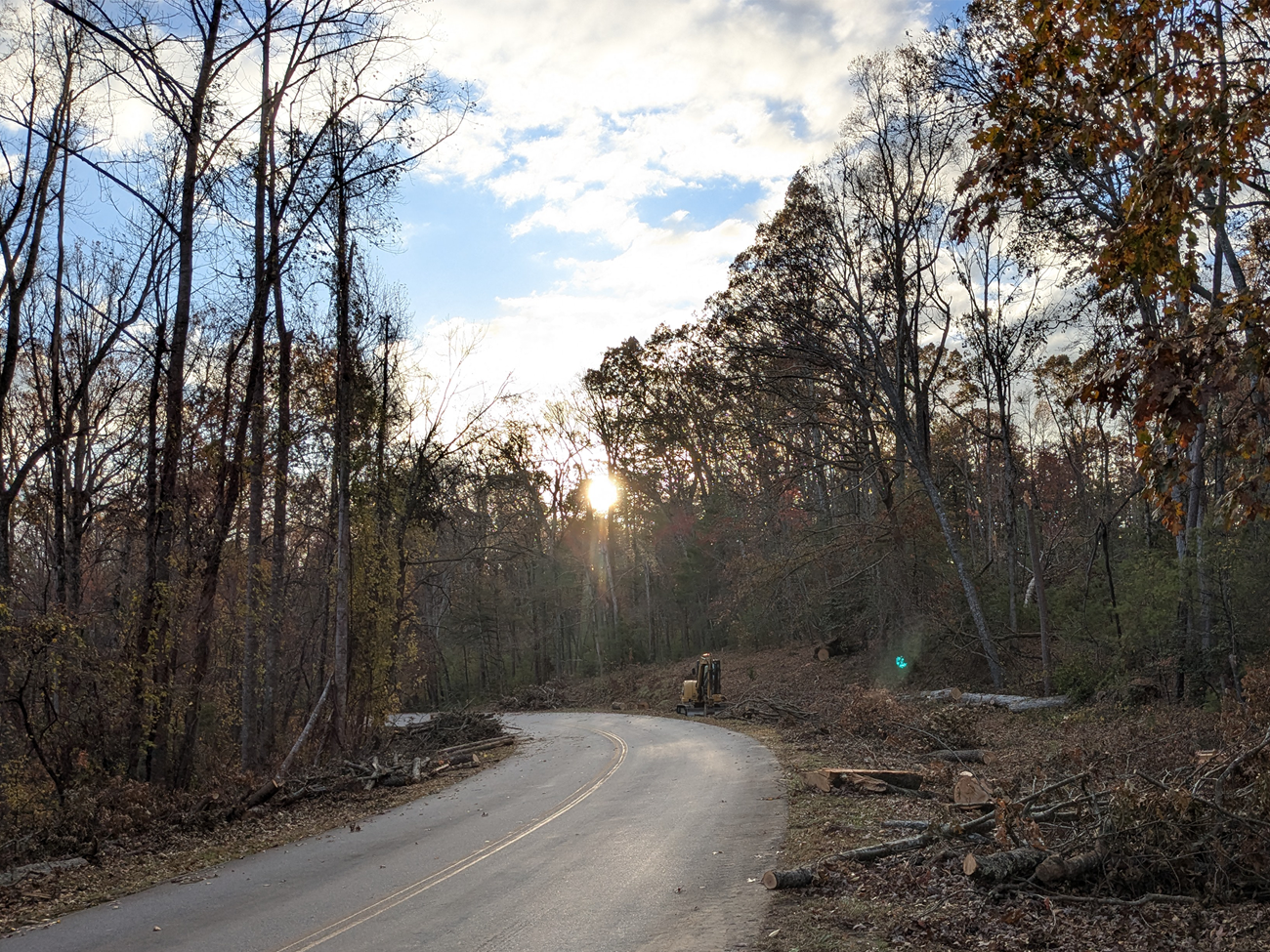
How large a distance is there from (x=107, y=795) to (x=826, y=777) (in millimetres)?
10852

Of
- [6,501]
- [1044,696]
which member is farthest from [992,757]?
[6,501]

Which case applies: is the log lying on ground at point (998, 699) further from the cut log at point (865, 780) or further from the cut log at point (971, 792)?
the cut log at point (971, 792)

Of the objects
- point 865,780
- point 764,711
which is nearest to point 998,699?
point 764,711

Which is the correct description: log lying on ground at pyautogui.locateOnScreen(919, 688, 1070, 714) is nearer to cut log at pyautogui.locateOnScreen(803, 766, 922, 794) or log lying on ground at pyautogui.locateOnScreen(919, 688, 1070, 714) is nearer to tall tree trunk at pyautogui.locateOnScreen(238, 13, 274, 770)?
cut log at pyautogui.locateOnScreen(803, 766, 922, 794)

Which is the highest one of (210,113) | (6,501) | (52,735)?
(210,113)

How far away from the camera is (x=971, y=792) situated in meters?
10.8

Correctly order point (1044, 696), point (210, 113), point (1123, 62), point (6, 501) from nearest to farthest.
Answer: point (1123, 62), point (6, 501), point (210, 113), point (1044, 696)

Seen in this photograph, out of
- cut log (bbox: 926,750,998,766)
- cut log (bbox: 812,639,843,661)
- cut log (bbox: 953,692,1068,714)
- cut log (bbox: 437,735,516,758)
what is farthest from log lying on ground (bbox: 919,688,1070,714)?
cut log (bbox: 437,735,516,758)

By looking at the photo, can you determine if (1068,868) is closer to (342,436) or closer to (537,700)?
(342,436)

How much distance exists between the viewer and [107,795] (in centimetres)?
1286

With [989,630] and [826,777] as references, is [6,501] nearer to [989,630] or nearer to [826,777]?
[826,777]

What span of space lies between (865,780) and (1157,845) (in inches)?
259

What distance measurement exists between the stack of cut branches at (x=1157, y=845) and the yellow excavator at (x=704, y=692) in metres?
23.1

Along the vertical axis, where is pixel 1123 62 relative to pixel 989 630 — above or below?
above
